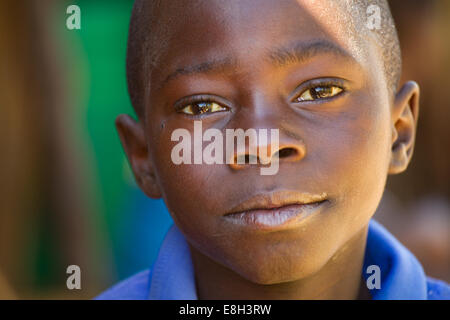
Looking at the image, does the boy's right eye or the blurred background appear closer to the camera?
the boy's right eye

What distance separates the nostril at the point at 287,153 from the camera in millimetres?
1386

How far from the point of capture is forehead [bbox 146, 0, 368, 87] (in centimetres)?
142

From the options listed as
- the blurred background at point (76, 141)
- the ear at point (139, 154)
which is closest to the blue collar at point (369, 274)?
the ear at point (139, 154)

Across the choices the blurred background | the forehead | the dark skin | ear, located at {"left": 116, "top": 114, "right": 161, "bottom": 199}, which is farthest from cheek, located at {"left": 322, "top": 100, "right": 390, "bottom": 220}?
the blurred background

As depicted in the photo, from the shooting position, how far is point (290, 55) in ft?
4.63

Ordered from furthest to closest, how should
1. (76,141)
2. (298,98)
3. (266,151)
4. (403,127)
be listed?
(76,141) < (403,127) < (298,98) < (266,151)

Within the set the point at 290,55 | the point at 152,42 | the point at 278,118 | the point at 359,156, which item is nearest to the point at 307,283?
the point at 359,156

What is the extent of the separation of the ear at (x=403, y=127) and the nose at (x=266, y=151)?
44 cm

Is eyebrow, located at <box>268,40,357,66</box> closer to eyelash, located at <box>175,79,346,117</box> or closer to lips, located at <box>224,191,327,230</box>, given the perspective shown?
eyelash, located at <box>175,79,346,117</box>

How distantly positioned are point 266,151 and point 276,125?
2.9 inches

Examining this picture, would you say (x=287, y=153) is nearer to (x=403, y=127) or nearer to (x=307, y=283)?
(x=307, y=283)

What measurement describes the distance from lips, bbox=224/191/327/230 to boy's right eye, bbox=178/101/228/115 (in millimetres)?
255

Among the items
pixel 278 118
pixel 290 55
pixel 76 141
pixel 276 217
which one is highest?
pixel 76 141
